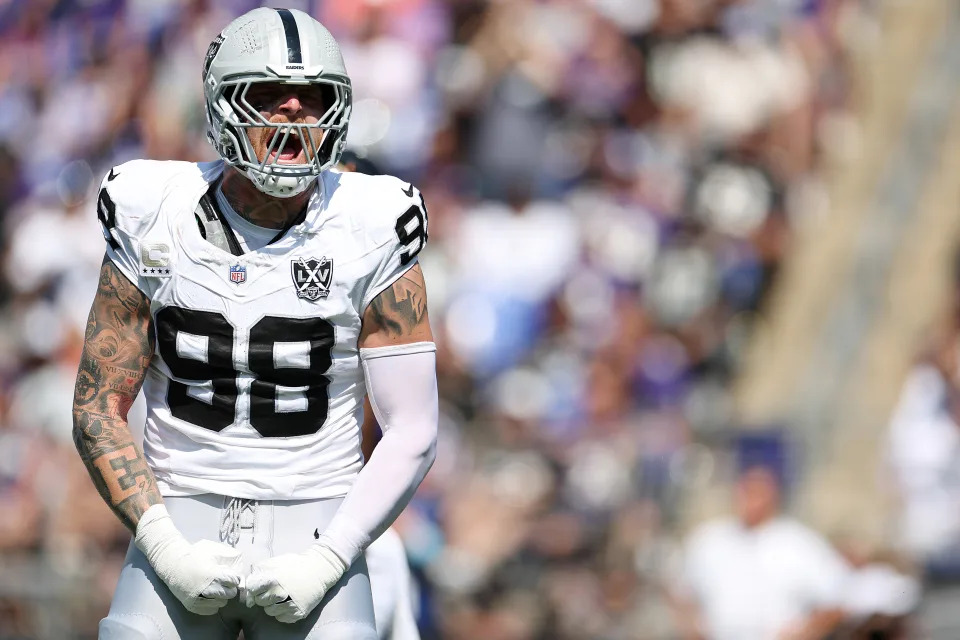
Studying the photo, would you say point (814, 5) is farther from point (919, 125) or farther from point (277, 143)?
point (277, 143)

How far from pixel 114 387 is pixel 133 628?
559 mm

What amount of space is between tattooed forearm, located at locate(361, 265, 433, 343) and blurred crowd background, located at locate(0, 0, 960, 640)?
3163 mm

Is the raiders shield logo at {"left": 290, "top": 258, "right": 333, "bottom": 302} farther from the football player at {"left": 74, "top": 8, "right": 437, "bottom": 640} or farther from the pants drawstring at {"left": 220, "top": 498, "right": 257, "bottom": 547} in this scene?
the pants drawstring at {"left": 220, "top": 498, "right": 257, "bottom": 547}

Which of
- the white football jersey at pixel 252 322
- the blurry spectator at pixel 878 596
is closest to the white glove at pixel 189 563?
the white football jersey at pixel 252 322

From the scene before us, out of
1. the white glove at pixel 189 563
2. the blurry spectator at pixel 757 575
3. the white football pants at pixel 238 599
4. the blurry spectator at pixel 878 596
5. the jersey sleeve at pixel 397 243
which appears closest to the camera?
the white glove at pixel 189 563

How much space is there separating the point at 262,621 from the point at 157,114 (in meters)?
7.57

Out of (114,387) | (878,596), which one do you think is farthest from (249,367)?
(878,596)

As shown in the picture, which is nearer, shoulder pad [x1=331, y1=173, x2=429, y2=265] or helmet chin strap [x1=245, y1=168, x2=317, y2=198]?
helmet chin strap [x1=245, y1=168, x2=317, y2=198]

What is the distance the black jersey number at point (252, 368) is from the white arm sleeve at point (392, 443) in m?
0.15

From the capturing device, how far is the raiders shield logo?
393 cm

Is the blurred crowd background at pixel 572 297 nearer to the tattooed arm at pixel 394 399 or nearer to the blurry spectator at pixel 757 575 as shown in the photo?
the blurry spectator at pixel 757 575

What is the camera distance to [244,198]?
403 centimetres

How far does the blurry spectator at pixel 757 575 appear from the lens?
7227mm

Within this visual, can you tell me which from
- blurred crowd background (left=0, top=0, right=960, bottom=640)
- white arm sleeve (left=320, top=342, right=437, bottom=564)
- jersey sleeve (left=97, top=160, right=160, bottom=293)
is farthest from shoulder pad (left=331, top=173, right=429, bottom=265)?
blurred crowd background (left=0, top=0, right=960, bottom=640)
